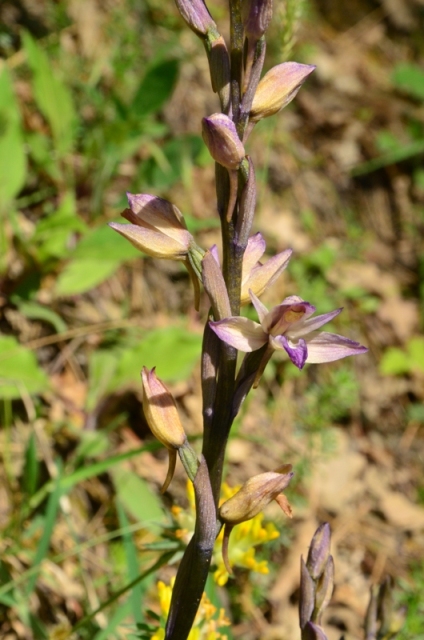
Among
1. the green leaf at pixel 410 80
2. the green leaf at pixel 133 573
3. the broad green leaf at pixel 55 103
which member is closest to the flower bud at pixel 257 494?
the green leaf at pixel 133 573

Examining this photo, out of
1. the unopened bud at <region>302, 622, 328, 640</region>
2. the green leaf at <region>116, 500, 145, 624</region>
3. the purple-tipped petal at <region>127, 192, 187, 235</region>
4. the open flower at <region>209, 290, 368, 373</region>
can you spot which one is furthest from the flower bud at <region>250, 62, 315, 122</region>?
the green leaf at <region>116, 500, 145, 624</region>

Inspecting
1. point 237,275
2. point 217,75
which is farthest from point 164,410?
point 217,75

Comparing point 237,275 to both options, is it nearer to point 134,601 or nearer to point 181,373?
point 134,601

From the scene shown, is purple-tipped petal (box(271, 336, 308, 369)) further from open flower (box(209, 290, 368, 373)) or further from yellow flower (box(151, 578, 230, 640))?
yellow flower (box(151, 578, 230, 640))

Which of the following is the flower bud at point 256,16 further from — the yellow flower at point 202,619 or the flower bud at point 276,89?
the yellow flower at point 202,619

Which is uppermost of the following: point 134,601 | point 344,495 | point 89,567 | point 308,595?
point 308,595

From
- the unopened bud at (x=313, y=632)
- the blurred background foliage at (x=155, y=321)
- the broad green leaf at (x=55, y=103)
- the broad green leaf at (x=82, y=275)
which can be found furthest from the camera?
the broad green leaf at (x=55, y=103)
